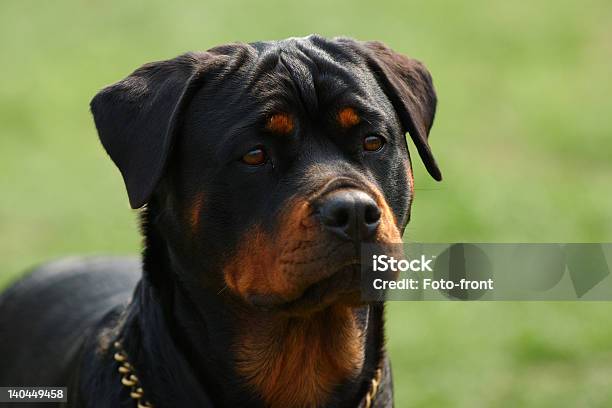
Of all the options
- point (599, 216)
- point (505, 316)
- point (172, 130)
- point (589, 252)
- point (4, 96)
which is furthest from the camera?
point (4, 96)

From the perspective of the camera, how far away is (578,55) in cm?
1405

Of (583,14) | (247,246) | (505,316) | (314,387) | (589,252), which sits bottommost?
(583,14)

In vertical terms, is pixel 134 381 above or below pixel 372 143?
below

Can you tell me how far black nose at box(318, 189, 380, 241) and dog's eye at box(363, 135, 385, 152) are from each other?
38 centimetres

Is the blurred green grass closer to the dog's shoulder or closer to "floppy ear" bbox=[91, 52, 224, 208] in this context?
the dog's shoulder

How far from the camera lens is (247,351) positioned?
3926mm

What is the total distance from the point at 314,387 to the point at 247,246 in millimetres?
565

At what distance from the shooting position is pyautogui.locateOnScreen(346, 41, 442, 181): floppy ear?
410 centimetres

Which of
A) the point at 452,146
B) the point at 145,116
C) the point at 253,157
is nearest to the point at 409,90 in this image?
the point at 253,157

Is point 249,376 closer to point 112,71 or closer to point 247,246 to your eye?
point 247,246

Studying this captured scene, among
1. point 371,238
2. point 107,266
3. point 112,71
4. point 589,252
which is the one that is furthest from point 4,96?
point 371,238

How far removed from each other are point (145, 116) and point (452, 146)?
25.4 feet

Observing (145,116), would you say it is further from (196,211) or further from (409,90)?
(409,90)

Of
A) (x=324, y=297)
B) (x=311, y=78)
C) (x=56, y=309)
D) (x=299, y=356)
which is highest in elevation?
(x=311, y=78)
